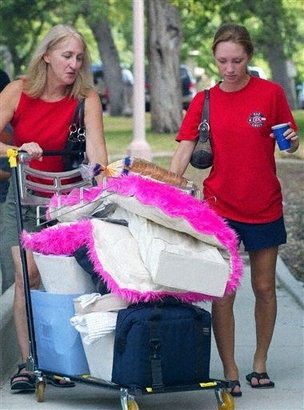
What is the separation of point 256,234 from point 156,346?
108 centimetres

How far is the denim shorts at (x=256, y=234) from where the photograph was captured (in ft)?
22.0

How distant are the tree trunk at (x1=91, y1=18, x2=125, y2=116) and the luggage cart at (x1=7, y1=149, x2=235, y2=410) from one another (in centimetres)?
3981

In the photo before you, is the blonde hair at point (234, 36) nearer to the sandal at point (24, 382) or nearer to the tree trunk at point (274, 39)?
the sandal at point (24, 382)

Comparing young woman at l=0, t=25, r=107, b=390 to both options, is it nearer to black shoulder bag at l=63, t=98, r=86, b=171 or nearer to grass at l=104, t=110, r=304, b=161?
black shoulder bag at l=63, t=98, r=86, b=171

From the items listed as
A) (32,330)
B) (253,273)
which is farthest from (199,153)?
(32,330)

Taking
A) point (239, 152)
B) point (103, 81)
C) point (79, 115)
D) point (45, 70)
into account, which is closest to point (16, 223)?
point (79, 115)

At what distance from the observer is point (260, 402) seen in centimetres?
661

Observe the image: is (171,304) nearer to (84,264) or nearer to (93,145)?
(84,264)

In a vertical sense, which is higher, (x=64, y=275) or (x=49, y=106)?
(x=49, y=106)

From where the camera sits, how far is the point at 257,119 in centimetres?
660

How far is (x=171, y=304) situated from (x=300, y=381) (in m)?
1.35

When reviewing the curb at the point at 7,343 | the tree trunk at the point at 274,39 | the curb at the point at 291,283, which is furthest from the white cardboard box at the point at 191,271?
the tree trunk at the point at 274,39

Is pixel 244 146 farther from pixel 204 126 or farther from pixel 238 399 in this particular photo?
pixel 238 399

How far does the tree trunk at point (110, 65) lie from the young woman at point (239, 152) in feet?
130
